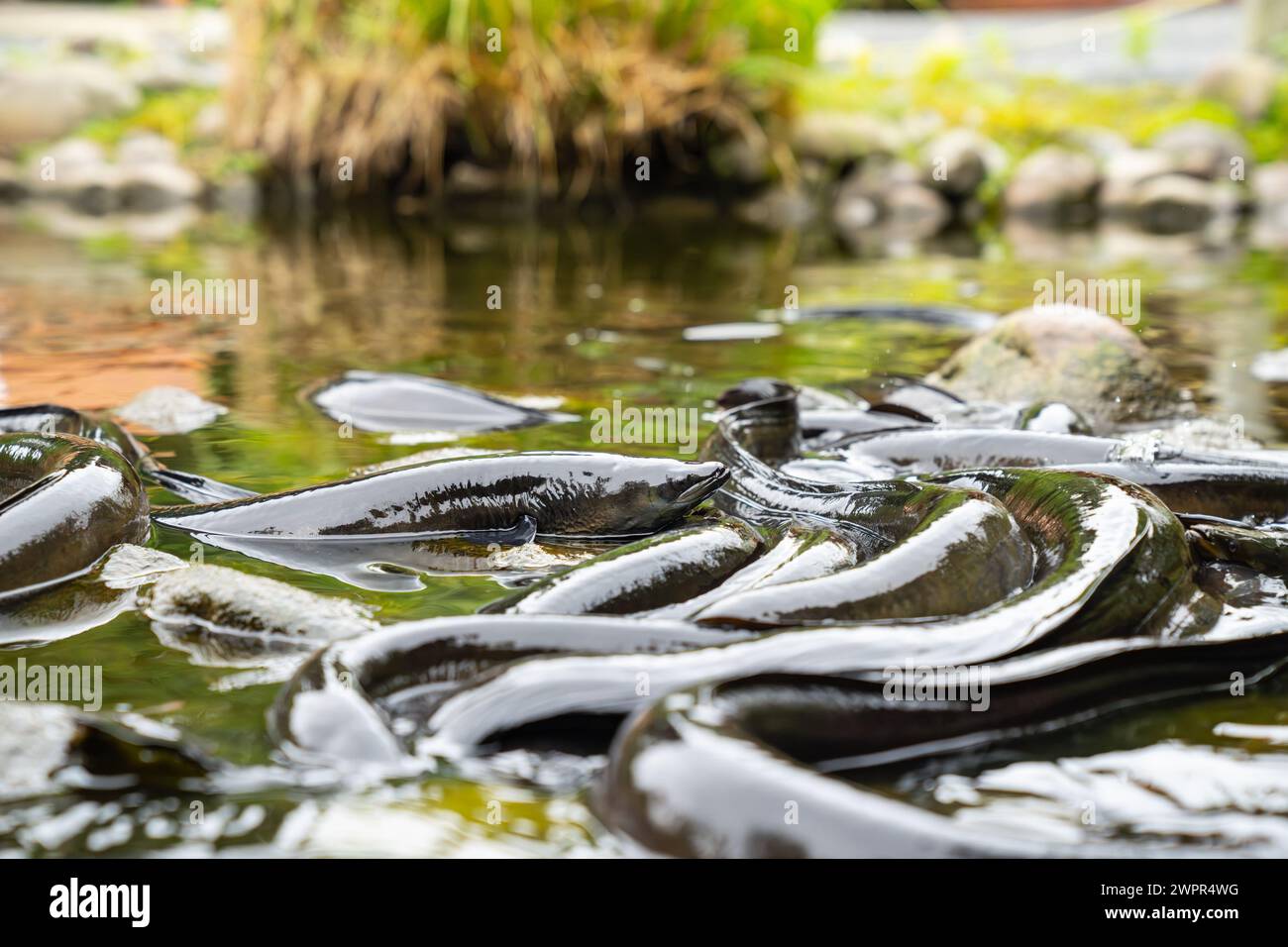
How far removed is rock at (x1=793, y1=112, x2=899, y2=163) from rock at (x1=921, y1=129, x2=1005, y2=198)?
1.41 feet

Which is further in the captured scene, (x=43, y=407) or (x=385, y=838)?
(x=43, y=407)

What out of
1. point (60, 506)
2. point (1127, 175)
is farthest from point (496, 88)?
point (60, 506)

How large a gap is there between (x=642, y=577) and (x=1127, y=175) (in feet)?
36.0

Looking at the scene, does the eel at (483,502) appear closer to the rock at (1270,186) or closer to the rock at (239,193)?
the rock at (239,193)

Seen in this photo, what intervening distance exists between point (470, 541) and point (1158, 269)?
21.4ft

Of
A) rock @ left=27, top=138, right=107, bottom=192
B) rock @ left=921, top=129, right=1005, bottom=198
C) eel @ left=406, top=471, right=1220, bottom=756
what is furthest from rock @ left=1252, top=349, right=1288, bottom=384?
rock @ left=27, top=138, right=107, bottom=192

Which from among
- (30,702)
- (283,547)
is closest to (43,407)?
(283,547)

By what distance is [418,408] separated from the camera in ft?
13.8

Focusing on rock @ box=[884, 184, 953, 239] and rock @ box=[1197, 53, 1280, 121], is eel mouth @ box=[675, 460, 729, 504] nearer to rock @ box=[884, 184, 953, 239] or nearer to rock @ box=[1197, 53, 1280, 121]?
rock @ box=[884, 184, 953, 239]

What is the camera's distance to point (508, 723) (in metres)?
1.93

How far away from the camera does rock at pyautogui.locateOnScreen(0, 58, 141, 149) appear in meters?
14.1

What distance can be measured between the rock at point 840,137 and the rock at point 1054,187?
3.95 ft

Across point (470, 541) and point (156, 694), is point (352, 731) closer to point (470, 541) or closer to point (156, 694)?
point (156, 694)

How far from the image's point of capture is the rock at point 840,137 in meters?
12.2
